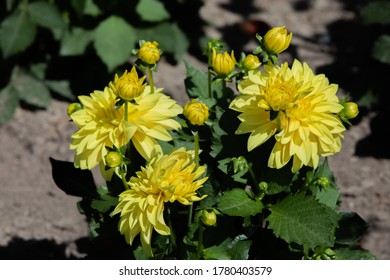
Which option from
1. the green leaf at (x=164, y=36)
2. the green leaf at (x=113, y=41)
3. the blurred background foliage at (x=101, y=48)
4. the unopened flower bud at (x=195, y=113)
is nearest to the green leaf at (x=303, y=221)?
the unopened flower bud at (x=195, y=113)

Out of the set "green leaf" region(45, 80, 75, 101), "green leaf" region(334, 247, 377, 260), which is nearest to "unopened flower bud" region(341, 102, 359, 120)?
"green leaf" region(334, 247, 377, 260)

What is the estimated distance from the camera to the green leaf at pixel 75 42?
11.5 feet

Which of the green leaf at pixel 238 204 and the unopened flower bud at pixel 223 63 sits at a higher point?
the unopened flower bud at pixel 223 63

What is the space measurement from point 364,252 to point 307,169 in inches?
15.2

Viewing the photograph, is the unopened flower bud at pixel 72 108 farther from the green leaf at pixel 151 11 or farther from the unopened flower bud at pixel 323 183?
the green leaf at pixel 151 11

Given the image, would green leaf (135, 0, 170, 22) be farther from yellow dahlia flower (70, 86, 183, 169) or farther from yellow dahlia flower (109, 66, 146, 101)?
yellow dahlia flower (109, 66, 146, 101)

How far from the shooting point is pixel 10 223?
9.87 ft

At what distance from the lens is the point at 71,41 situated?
354 cm

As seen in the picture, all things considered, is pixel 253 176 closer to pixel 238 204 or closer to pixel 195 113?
pixel 238 204

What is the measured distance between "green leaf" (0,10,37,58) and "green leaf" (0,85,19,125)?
250mm

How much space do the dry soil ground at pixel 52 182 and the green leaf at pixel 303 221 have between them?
1.14 metres

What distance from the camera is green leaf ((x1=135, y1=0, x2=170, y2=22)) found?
3.54 metres

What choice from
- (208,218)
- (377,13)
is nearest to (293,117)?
(208,218)
